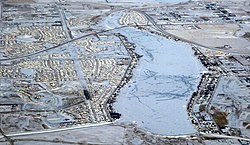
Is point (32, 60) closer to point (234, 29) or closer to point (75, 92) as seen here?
point (75, 92)

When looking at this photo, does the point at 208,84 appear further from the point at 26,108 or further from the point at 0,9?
the point at 0,9

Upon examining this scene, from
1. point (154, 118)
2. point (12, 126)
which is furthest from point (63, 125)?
point (154, 118)

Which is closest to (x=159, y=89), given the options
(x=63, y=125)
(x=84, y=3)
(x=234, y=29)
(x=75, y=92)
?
(x=75, y=92)

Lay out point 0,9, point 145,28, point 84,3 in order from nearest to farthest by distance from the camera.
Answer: point 145,28
point 0,9
point 84,3

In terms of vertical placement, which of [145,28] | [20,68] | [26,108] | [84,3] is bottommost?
[26,108]

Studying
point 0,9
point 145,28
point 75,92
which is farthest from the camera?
point 0,9

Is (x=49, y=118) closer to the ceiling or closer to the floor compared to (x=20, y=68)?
closer to the floor

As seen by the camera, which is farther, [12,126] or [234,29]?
[234,29]
